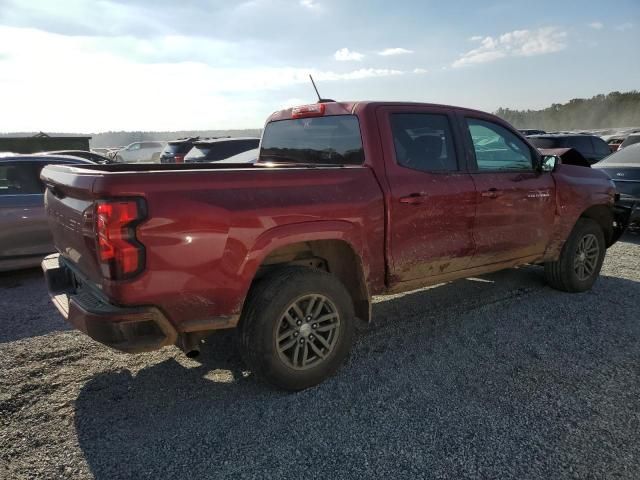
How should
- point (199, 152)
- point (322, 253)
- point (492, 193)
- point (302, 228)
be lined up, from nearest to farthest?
point (302, 228)
point (322, 253)
point (492, 193)
point (199, 152)

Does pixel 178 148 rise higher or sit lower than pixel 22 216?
higher

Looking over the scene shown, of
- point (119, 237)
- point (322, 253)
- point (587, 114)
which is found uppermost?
point (587, 114)

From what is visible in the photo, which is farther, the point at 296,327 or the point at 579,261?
the point at 579,261

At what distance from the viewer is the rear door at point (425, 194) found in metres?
3.57

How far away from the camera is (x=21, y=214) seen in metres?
5.83

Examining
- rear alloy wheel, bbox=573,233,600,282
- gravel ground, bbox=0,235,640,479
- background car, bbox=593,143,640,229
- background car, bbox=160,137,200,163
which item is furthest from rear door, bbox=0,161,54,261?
background car, bbox=160,137,200,163

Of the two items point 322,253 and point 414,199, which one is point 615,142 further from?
point 322,253

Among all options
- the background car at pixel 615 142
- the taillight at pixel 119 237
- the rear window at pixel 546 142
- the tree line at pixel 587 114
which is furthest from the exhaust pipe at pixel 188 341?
the tree line at pixel 587 114

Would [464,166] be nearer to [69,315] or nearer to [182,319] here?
[182,319]

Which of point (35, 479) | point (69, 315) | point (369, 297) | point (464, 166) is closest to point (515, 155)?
point (464, 166)

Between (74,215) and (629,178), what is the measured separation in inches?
330

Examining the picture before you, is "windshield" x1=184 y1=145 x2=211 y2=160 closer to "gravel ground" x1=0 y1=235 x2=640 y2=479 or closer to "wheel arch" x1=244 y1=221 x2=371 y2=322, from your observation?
"gravel ground" x1=0 y1=235 x2=640 y2=479

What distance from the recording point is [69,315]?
2904mm

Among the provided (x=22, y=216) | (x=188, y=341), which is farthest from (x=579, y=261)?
(x=22, y=216)
